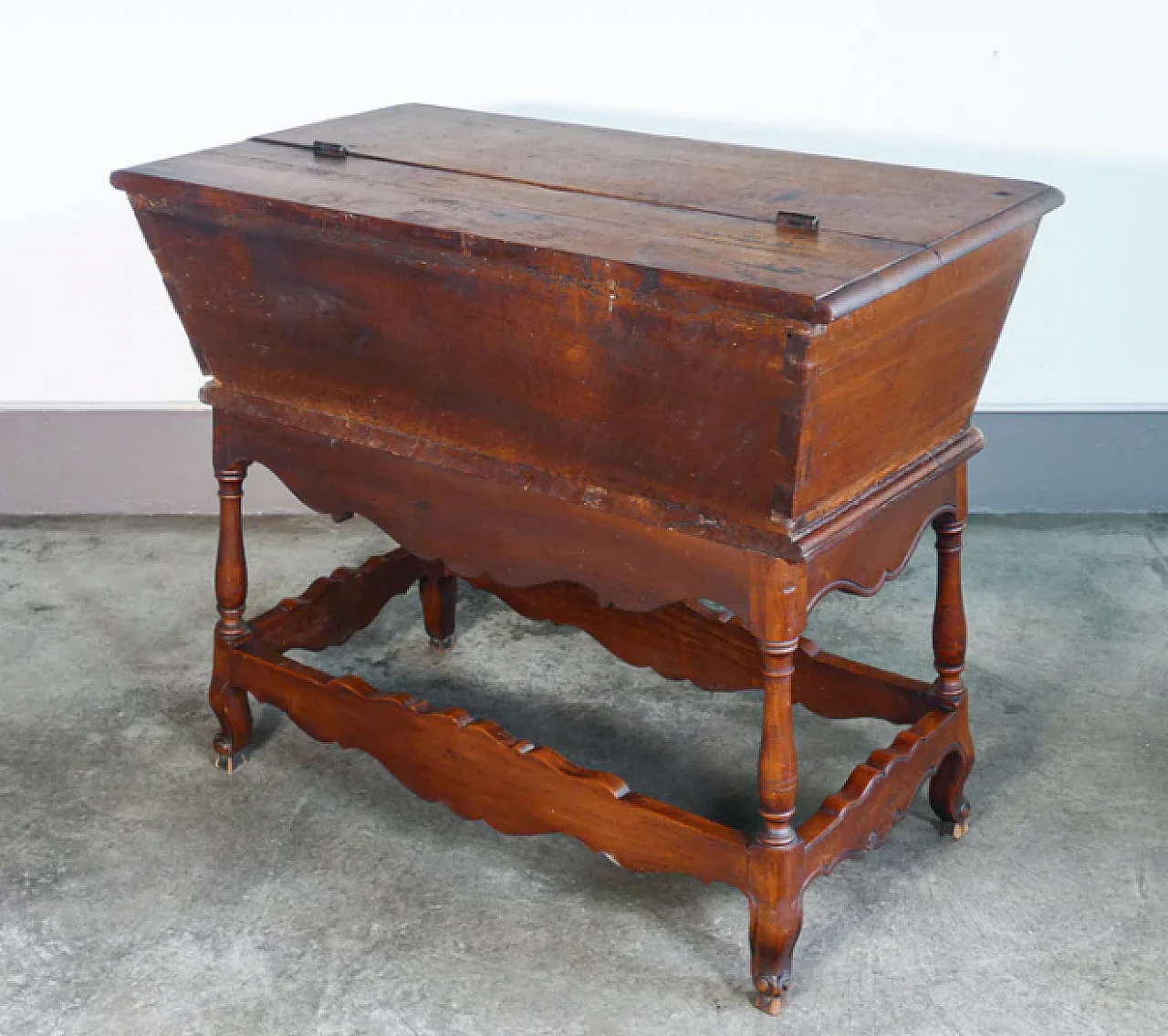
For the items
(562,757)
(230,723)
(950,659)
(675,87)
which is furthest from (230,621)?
(675,87)

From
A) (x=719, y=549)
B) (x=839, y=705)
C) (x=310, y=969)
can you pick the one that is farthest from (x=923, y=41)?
(x=310, y=969)

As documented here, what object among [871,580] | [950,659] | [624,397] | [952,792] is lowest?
[952,792]

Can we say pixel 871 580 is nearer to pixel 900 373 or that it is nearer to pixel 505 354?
pixel 900 373

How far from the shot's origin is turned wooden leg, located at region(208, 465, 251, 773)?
8.58ft

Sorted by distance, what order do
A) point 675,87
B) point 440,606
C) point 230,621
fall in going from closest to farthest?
point 230,621, point 440,606, point 675,87

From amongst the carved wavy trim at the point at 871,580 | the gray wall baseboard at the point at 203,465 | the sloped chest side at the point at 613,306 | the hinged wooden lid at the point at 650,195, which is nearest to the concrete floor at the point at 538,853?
the gray wall baseboard at the point at 203,465

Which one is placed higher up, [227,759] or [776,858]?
[776,858]

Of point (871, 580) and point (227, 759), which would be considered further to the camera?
point (227, 759)

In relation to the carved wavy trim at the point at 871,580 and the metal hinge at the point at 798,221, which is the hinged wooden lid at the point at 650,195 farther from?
the carved wavy trim at the point at 871,580

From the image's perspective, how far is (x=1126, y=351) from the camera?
11.9ft

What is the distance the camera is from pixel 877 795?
7.50ft

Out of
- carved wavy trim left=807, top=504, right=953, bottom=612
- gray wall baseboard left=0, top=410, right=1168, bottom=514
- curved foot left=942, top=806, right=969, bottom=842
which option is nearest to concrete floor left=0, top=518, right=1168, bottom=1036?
curved foot left=942, top=806, right=969, bottom=842

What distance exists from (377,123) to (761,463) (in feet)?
4.06

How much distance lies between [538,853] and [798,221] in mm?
1120
